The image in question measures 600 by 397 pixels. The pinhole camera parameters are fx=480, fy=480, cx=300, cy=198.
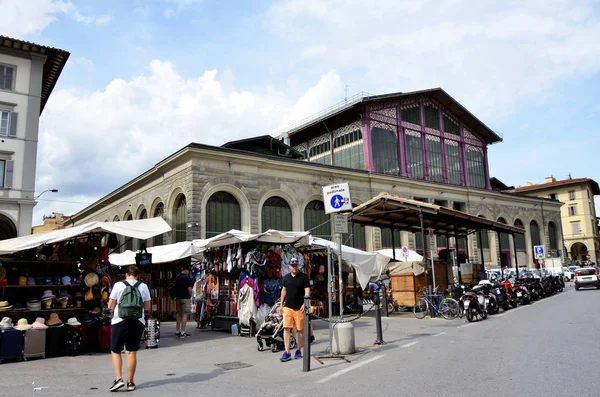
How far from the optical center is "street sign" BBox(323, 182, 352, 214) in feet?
30.5

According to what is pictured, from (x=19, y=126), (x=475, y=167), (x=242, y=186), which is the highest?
(x=475, y=167)

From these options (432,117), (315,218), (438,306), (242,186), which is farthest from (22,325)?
(432,117)

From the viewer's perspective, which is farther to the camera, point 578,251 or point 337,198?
point 578,251

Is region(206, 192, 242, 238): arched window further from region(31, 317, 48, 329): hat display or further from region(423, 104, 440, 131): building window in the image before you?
region(423, 104, 440, 131): building window

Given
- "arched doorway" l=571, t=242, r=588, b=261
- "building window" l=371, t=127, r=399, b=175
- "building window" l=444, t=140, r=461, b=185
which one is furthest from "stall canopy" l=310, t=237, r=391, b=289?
"arched doorway" l=571, t=242, r=588, b=261

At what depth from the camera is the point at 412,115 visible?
41.4m

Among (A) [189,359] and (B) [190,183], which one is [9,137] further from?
(A) [189,359]

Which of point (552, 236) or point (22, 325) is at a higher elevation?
point (552, 236)

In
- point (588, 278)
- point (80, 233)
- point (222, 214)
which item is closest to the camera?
point (80, 233)

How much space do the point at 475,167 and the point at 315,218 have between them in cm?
2262

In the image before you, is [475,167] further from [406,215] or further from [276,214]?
[406,215]

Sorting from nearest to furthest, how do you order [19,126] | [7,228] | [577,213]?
[19,126], [7,228], [577,213]

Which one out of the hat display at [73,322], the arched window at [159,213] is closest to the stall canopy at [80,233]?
the hat display at [73,322]

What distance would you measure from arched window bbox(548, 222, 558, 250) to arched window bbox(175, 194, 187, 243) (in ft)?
134
